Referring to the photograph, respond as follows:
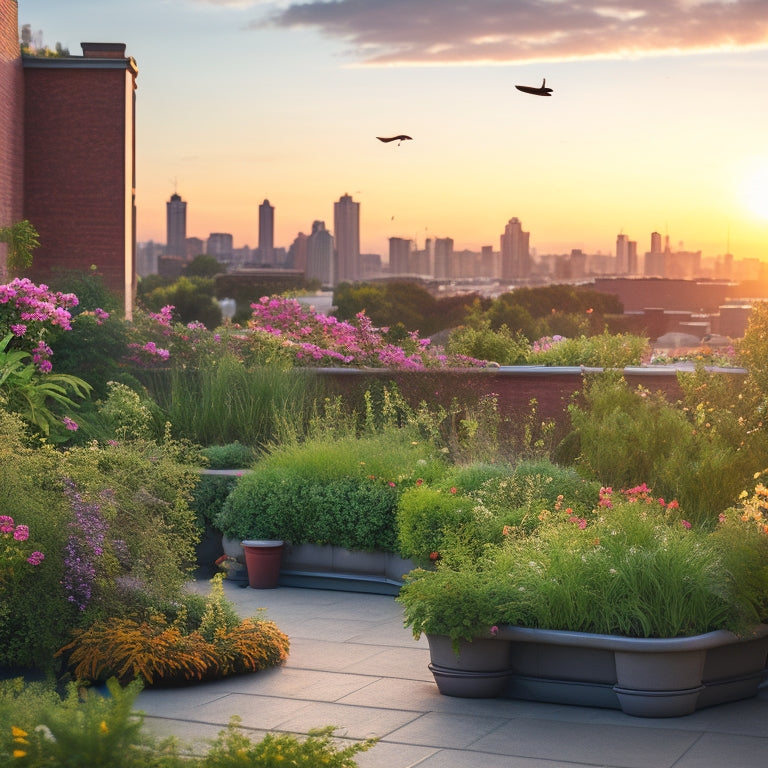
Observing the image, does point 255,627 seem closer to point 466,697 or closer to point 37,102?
point 466,697

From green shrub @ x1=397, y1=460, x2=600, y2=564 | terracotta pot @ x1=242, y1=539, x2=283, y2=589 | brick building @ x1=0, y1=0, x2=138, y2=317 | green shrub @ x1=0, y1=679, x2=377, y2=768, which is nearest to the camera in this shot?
green shrub @ x1=0, y1=679, x2=377, y2=768

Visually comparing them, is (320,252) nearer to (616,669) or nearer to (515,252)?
(515,252)

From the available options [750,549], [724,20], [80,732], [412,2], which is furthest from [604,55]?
[80,732]

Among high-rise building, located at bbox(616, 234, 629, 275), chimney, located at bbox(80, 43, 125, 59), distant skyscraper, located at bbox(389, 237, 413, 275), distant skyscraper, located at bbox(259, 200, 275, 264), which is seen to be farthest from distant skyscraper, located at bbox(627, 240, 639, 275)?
chimney, located at bbox(80, 43, 125, 59)

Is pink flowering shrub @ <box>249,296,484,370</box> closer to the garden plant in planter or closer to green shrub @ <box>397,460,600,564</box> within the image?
green shrub @ <box>397,460,600,564</box>

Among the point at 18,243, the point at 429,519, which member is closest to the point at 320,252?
the point at 18,243

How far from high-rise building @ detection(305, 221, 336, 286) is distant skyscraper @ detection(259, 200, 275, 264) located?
1094 centimetres

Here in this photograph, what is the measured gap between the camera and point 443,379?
47.5 feet

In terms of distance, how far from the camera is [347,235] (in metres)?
152

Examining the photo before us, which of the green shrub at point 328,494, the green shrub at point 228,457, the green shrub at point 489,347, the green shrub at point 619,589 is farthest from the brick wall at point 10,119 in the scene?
the green shrub at point 619,589

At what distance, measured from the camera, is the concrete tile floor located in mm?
5828

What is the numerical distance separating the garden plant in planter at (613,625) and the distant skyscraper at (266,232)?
160474 mm

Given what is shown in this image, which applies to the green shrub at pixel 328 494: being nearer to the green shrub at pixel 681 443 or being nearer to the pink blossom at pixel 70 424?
the green shrub at pixel 681 443

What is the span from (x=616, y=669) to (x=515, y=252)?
134 m
